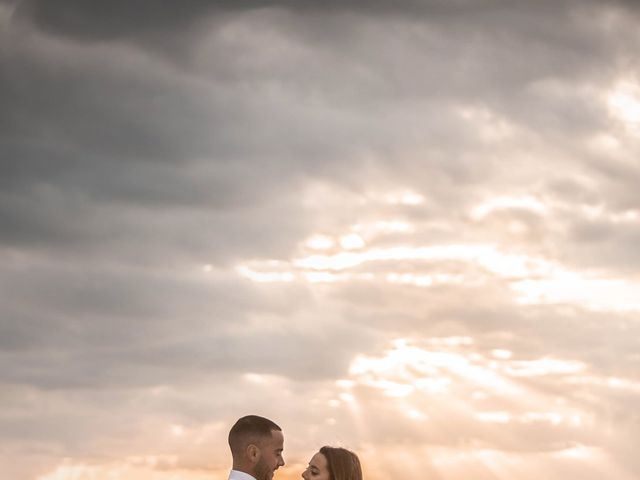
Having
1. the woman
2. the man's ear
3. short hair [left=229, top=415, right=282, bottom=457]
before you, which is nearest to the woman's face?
the woman

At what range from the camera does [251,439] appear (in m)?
26.0

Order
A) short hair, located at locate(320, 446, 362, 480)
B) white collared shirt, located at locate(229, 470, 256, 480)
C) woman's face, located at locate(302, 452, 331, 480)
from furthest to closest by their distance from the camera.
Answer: woman's face, located at locate(302, 452, 331, 480) < short hair, located at locate(320, 446, 362, 480) < white collared shirt, located at locate(229, 470, 256, 480)

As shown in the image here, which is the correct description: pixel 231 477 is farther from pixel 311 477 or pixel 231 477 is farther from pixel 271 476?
pixel 311 477

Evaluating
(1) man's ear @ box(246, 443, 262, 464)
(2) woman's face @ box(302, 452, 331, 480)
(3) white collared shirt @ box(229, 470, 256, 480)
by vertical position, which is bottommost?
(3) white collared shirt @ box(229, 470, 256, 480)

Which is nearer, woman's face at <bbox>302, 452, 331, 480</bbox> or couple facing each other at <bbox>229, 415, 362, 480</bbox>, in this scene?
couple facing each other at <bbox>229, 415, 362, 480</bbox>

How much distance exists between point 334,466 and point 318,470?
18.1 inches

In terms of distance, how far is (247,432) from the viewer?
1028 inches

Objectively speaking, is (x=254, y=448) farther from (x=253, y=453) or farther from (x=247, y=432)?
(x=247, y=432)

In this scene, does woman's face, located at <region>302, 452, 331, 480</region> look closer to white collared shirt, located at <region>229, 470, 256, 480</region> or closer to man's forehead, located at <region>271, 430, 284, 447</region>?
man's forehead, located at <region>271, 430, 284, 447</region>

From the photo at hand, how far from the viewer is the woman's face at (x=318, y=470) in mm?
28719

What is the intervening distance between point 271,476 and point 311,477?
2736 millimetres

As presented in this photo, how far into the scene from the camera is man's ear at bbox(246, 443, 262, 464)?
25.9 meters

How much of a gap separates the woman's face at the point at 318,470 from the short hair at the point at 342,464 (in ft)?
0.28

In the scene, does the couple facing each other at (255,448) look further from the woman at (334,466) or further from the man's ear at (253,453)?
the woman at (334,466)
